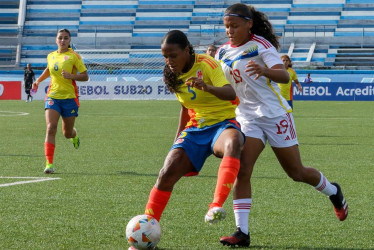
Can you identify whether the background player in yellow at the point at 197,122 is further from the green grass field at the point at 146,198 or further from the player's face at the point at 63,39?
the player's face at the point at 63,39

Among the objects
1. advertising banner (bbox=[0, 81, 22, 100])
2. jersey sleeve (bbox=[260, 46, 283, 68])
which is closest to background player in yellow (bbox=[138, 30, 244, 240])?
jersey sleeve (bbox=[260, 46, 283, 68])

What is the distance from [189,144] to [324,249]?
1235mm

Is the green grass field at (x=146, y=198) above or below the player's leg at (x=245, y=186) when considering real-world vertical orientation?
below

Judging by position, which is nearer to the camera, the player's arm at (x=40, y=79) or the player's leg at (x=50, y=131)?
the player's leg at (x=50, y=131)

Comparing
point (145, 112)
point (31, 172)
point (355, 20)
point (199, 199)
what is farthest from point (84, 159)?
point (355, 20)

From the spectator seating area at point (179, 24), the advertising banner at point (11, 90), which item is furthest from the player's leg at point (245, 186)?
the spectator seating area at point (179, 24)

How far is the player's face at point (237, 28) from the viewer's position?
5871 millimetres

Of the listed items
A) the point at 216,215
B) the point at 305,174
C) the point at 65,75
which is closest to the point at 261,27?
the point at 305,174

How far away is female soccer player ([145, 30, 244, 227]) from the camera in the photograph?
212 inches

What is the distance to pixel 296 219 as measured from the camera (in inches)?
261

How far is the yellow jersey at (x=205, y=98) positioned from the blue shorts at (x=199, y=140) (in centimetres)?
6

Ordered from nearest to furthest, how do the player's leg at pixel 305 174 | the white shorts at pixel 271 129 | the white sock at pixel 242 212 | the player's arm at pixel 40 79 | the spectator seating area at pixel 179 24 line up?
the white sock at pixel 242 212
the white shorts at pixel 271 129
the player's leg at pixel 305 174
the player's arm at pixel 40 79
the spectator seating area at pixel 179 24

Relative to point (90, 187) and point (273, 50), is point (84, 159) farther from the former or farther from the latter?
point (273, 50)

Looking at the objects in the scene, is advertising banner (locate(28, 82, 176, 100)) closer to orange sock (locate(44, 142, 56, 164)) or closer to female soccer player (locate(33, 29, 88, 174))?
female soccer player (locate(33, 29, 88, 174))
